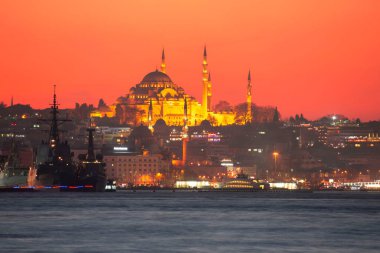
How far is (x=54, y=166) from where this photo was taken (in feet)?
464

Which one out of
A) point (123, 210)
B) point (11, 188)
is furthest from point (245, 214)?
point (11, 188)

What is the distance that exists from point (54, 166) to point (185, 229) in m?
78.4

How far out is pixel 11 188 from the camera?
137 metres

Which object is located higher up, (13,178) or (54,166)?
(54,166)

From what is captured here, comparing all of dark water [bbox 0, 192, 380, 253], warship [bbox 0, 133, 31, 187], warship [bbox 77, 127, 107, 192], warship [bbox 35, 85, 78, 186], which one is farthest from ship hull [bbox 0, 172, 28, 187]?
dark water [bbox 0, 192, 380, 253]

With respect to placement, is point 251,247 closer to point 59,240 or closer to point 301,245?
point 301,245

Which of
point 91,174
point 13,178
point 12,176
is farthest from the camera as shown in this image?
point 91,174

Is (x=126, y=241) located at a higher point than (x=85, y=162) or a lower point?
lower

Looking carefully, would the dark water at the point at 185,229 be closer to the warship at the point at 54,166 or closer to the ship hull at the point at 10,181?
the ship hull at the point at 10,181

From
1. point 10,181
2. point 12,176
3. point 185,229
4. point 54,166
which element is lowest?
point 185,229

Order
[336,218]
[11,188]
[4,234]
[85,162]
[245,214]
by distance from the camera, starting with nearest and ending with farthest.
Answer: [4,234], [336,218], [245,214], [11,188], [85,162]

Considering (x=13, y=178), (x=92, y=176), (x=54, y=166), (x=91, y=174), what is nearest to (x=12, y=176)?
(x=13, y=178)

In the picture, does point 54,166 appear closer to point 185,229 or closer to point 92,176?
point 92,176

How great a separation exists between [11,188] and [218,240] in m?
82.9
